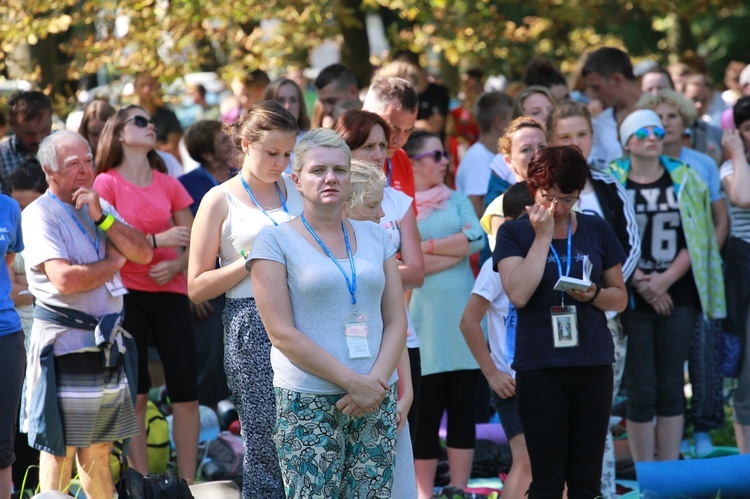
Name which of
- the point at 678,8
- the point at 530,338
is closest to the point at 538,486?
the point at 530,338

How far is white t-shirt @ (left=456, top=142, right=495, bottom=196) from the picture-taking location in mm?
7109

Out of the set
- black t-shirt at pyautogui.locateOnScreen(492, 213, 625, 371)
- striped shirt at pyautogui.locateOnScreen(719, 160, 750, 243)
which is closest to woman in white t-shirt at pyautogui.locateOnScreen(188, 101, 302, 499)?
black t-shirt at pyautogui.locateOnScreen(492, 213, 625, 371)

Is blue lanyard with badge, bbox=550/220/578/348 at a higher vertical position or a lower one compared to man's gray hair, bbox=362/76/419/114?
lower

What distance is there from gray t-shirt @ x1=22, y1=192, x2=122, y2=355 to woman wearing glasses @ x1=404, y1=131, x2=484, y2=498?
1608mm

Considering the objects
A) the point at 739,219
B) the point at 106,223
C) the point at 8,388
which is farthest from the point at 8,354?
the point at 739,219

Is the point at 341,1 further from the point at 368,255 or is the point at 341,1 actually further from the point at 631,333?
the point at 368,255

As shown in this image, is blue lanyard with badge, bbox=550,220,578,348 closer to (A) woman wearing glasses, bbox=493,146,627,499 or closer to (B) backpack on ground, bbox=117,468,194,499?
(A) woman wearing glasses, bbox=493,146,627,499

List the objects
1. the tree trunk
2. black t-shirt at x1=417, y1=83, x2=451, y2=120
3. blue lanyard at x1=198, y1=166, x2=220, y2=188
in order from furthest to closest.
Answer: the tree trunk, black t-shirt at x1=417, y1=83, x2=451, y2=120, blue lanyard at x1=198, y1=166, x2=220, y2=188

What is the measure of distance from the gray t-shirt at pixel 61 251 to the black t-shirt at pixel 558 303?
73.4 inches

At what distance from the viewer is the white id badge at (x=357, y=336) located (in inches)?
150

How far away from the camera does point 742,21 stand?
2347 cm

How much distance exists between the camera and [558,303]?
4445 millimetres

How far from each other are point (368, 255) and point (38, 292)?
1.83 m

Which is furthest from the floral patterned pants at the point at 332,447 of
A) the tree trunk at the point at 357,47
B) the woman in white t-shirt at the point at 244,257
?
the tree trunk at the point at 357,47
